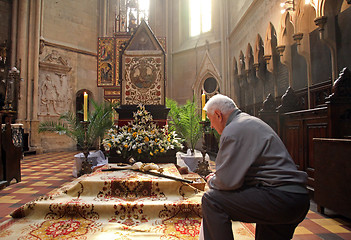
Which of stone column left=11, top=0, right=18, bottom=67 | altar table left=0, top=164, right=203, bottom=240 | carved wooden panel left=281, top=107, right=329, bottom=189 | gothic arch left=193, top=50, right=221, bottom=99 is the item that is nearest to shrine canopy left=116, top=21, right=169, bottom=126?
altar table left=0, top=164, right=203, bottom=240

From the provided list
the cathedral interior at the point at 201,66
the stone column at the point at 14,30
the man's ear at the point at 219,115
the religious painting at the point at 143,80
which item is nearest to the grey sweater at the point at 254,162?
the man's ear at the point at 219,115

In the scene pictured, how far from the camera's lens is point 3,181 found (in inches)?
173

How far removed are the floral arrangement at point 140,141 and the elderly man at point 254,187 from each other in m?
2.82

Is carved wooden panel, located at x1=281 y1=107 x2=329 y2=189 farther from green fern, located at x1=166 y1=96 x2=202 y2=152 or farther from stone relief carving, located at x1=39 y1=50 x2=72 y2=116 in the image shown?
stone relief carving, located at x1=39 y1=50 x2=72 y2=116

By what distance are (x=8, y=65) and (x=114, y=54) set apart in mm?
5299

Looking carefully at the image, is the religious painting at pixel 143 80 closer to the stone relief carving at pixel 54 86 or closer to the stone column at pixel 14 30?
the stone column at pixel 14 30

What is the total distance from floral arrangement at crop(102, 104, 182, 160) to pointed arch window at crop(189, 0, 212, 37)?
10.2 meters

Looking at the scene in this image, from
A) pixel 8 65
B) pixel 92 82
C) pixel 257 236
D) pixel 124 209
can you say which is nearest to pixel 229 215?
pixel 257 236

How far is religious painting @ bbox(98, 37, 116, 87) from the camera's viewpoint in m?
9.42

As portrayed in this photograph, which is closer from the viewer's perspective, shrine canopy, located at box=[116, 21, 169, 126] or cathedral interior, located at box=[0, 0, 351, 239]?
cathedral interior, located at box=[0, 0, 351, 239]

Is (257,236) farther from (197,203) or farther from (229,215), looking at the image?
(197,203)

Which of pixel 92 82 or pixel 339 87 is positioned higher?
pixel 92 82

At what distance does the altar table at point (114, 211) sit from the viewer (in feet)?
7.87

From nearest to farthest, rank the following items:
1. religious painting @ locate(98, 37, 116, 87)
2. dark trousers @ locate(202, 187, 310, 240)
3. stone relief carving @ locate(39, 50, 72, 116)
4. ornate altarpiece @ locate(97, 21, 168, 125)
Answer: dark trousers @ locate(202, 187, 310, 240), ornate altarpiece @ locate(97, 21, 168, 125), religious painting @ locate(98, 37, 116, 87), stone relief carving @ locate(39, 50, 72, 116)
